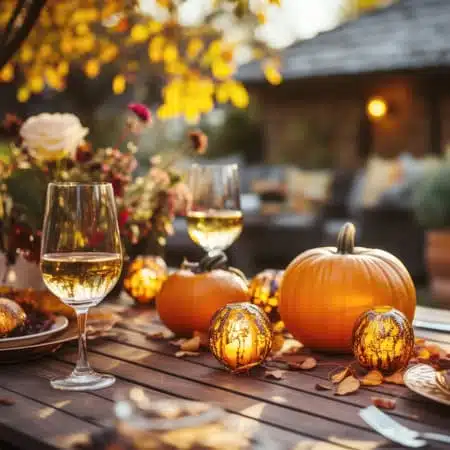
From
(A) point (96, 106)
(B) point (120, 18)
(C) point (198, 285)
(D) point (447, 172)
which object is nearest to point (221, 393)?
(C) point (198, 285)

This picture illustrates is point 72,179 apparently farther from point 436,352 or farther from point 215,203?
point 436,352

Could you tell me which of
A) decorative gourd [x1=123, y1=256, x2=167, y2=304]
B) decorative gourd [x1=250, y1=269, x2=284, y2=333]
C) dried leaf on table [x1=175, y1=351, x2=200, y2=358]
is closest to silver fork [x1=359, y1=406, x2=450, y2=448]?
dried leaf on table [x1=175, y1=351, x2=200, y2=358]

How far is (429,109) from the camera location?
11.3 metres

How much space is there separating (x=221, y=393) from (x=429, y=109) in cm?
1024

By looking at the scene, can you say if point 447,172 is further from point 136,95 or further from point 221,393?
point 136,95

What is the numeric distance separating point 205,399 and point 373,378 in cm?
33

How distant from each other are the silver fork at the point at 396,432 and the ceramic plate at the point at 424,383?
94mm

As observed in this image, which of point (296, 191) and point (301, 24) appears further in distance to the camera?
point (301, 24)

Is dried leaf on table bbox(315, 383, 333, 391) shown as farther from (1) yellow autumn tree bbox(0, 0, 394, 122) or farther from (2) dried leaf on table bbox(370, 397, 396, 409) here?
(1) yellow autumn tree bbox(0, 0, 394, 122)

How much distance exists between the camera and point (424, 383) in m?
1.52

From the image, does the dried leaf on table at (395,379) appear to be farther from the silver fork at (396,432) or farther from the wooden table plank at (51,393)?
the wooden table plank at (51,393)

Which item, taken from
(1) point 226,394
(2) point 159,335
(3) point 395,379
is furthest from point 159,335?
(3) point 395,379

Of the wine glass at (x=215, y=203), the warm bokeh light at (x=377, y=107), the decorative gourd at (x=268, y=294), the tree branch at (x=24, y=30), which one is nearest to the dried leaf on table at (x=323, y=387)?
the decorative gourd at (x=268, y=294)

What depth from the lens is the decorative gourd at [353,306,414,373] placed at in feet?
5.41
